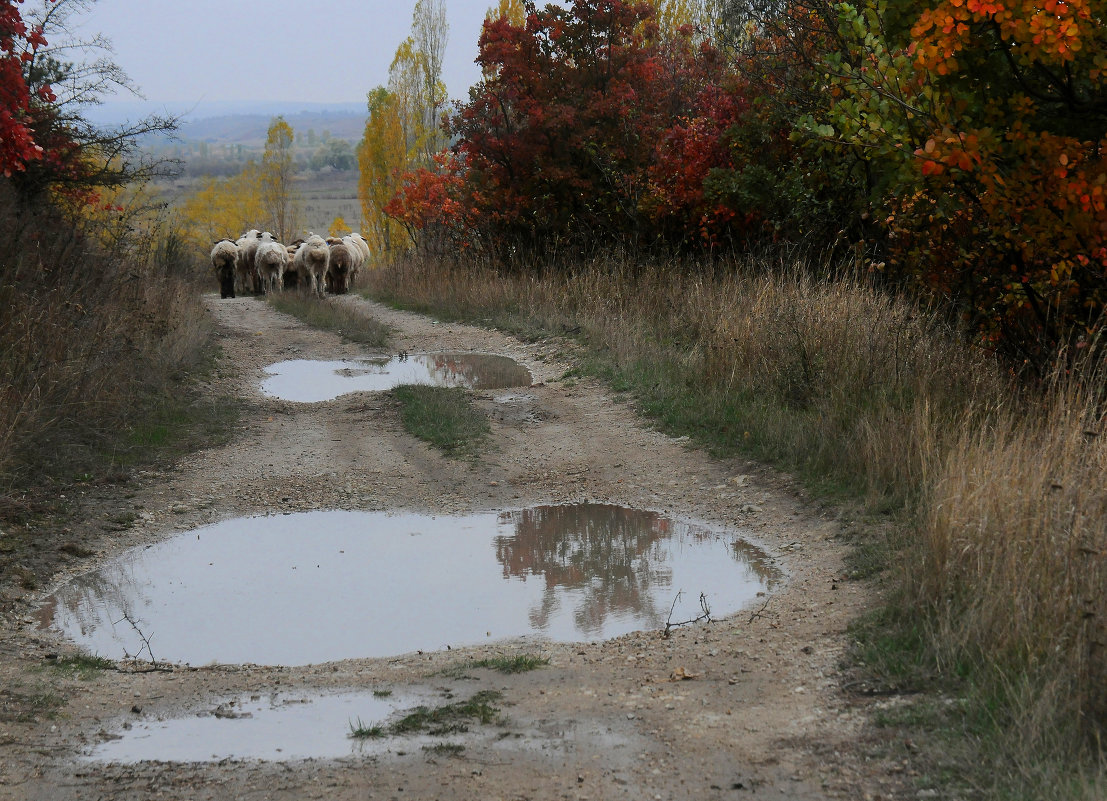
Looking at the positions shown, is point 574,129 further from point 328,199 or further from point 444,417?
point 328,199

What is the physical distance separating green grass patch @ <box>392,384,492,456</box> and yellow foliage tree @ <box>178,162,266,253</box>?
52.2m

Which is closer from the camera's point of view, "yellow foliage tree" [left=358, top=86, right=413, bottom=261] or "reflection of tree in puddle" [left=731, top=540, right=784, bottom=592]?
"reflection of tree in puddle" [left=731, top=540, right=784, bottom=592]

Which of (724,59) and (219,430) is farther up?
(724,59)

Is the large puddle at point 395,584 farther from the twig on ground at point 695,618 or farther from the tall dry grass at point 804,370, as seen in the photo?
the tall dry grass at point 804,370

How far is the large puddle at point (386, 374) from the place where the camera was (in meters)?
12.1

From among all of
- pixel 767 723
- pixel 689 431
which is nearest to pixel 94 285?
pixel 689 431

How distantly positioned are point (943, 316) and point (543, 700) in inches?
234

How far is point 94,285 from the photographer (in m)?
11.8

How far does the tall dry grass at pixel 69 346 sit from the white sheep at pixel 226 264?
44.2 feet

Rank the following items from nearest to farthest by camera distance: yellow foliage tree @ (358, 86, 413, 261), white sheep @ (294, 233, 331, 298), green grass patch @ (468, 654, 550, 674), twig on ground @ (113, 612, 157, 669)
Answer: green grass patch @ (468, 654, 550, 674)
twig on ground @ (113, 612, 157, 669)
white sheep @ (294, 233, 331, 298)
yellow foliage tree @ (358, 86, 413, 261)

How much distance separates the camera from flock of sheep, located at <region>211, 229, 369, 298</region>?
26.0 m

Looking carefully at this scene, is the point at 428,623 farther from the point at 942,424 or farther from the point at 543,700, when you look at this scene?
the point at 942,424

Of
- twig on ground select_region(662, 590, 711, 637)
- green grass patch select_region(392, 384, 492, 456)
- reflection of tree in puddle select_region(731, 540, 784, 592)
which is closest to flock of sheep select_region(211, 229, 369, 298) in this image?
green grass patch select_region(392, 384, 492, 456)

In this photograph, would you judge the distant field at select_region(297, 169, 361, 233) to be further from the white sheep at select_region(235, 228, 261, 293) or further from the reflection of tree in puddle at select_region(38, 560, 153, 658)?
the reflection of tree in puddle at select_region(38, 560, 153, 658)
